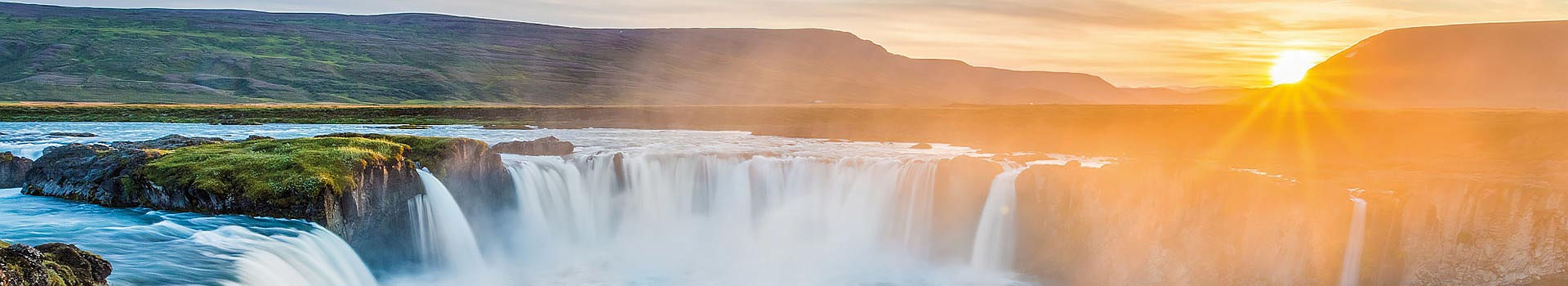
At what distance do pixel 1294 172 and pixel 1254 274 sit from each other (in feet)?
21.2

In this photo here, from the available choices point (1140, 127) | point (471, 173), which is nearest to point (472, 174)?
point (471, 173)

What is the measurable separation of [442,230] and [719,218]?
10951 millimetres

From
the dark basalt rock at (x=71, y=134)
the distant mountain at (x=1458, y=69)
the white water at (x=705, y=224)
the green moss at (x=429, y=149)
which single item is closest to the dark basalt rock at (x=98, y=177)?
the white water at (x=705, y=224)

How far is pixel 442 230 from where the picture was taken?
84.6ft

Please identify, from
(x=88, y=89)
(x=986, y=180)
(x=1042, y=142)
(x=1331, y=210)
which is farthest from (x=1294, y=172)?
(x=88, y=89)

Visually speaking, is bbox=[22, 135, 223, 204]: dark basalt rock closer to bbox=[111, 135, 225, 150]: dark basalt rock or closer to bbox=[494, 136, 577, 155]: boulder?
bbox=[111, 135, 225, 150]: dark basalt rock

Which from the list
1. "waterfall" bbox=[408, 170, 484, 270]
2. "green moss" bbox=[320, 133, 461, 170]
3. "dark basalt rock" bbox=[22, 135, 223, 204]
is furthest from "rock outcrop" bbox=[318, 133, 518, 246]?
"dark basalt rock" bbox=[22, 135, 223, 204]

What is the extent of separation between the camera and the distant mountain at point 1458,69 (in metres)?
82.0

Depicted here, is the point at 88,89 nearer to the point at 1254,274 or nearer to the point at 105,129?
the point at 105,129

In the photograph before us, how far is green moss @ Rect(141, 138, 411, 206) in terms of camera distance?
71.1ft

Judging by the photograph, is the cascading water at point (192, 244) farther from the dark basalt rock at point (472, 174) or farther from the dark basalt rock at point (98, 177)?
the dark basalt rock at point (472, 174)

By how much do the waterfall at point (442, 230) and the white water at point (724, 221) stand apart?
4.90ft

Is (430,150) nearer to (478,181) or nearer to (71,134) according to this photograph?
(478,181)

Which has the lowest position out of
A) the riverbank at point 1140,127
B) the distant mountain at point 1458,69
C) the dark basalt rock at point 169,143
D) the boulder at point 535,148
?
the dark basalt rock at point 169,143
